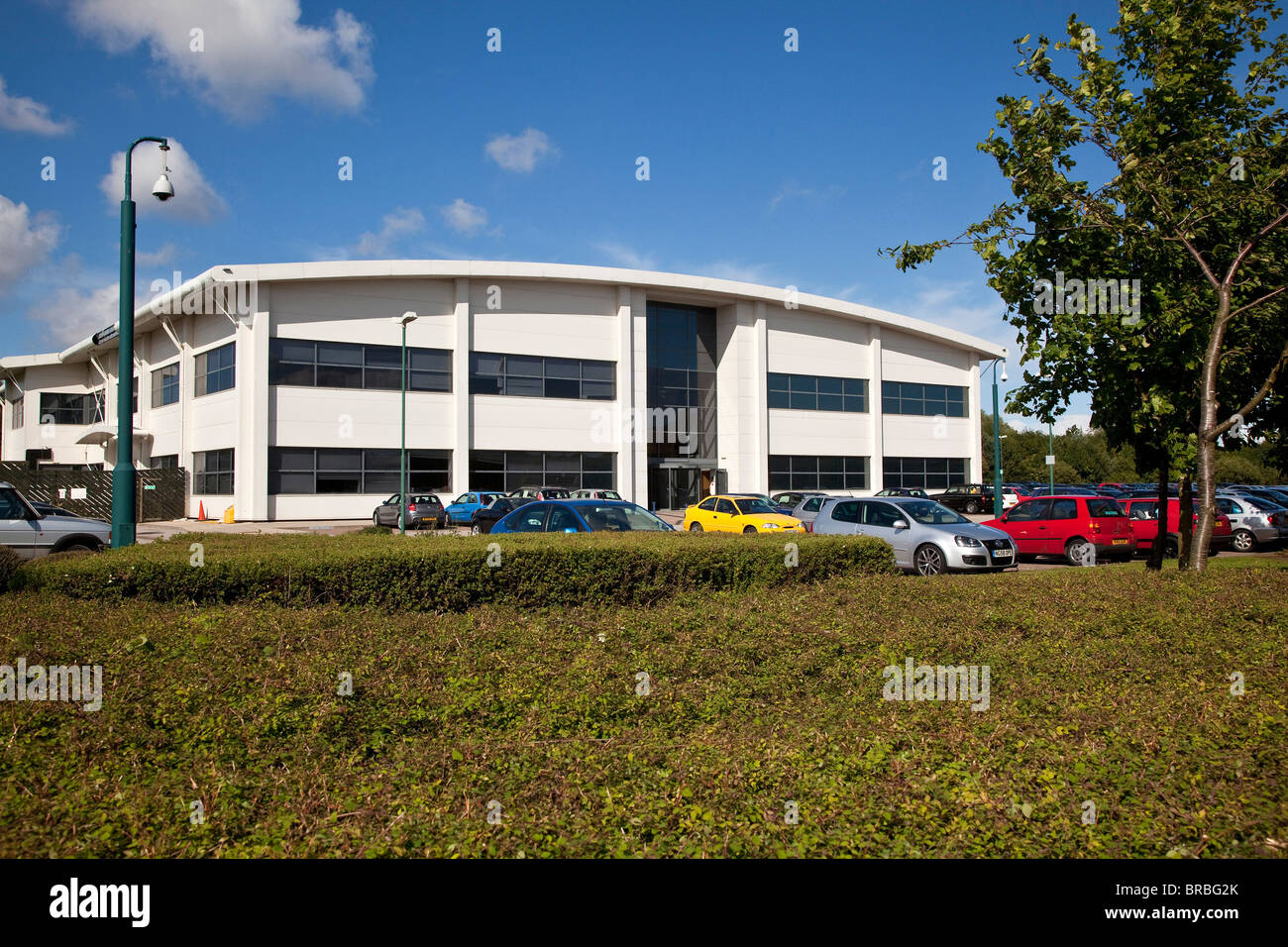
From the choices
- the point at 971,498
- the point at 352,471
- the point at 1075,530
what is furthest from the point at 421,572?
the point at 971,498

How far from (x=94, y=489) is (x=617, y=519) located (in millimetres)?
32616

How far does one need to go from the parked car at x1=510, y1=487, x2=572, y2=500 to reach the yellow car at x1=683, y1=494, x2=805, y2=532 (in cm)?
670

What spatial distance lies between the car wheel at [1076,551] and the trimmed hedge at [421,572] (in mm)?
11445

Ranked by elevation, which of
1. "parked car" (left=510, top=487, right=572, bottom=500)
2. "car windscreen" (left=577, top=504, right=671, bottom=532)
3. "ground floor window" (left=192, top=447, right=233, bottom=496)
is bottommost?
"car windscreen" (left=577, top=504, right=671, bottom=532)

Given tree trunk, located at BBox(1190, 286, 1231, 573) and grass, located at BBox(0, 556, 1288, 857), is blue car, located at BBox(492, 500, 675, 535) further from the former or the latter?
tree trunk, located at BBox(1190, 286, 1231, 573)

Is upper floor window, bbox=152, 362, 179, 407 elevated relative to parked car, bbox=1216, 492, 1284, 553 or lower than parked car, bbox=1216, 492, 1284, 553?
elevated

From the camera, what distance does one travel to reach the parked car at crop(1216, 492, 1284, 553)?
71.5ft

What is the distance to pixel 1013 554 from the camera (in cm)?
1662

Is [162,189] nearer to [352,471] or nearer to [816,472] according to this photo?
[352,471]

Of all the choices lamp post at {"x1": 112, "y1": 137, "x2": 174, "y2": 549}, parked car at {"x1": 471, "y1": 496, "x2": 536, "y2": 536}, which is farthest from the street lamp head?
parked car at {"x1": 471, "y1": 496, "x2": 536, "y2": 536}

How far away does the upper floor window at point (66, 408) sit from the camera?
47906mm

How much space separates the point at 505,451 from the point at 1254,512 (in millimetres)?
26497

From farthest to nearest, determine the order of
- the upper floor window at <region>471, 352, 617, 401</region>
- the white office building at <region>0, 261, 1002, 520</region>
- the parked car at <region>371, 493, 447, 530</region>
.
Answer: the upper floor window at <region>471, 352, 617, 401</region>, the white office building at <region>0, 261, 1002, 520</region>, the parked car at <region>371, 493, 447, 530</region>

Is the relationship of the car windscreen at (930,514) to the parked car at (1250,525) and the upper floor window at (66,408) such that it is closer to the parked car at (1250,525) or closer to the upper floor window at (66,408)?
the parked car at (1250,525)
